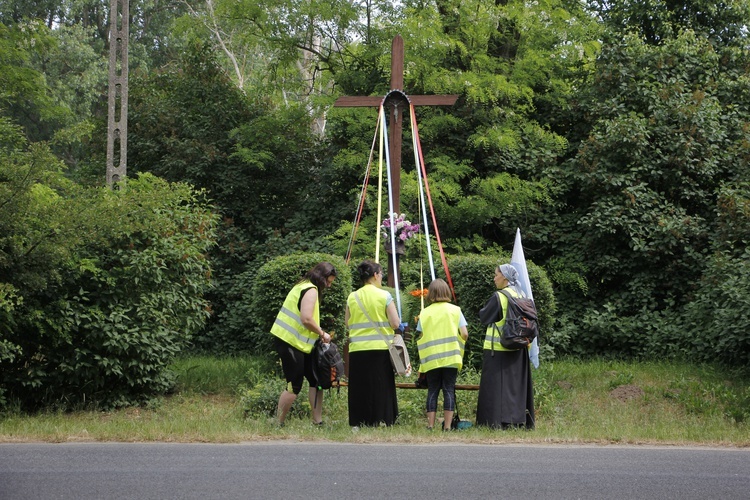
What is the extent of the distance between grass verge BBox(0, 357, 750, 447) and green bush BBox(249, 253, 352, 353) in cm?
102

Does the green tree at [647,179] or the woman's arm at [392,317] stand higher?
the green tree at [647,179]

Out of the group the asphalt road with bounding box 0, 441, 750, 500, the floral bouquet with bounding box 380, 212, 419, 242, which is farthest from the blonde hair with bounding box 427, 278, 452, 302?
the floral bouquet with bounding box 380, 212, 419, 242

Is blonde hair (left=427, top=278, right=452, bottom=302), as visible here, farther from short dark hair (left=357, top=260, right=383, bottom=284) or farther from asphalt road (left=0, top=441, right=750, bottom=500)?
asphalt road (left=0, top=441, right=750, bottom=500)

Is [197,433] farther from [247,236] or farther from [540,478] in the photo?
[247,236]

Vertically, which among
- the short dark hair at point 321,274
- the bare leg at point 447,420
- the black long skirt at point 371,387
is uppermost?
the short dark hair at point 321,274

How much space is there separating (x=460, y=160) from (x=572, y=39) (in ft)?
10.4

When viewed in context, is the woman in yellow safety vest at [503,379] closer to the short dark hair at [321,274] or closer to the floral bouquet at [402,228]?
the short dark hair at [321,274]

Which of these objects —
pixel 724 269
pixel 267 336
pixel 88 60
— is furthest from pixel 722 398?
pixel 88 60

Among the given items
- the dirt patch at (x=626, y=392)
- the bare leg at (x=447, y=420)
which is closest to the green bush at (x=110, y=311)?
the bare leg at (x=447, y=420)

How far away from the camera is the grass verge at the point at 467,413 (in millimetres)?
8805

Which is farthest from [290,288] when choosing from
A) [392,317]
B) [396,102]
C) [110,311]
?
[392,317]

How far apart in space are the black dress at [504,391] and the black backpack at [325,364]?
1.64m

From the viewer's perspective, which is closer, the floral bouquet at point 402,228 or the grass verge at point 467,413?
the grass verge at point 467,413

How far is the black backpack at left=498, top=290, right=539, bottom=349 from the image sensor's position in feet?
31.8
